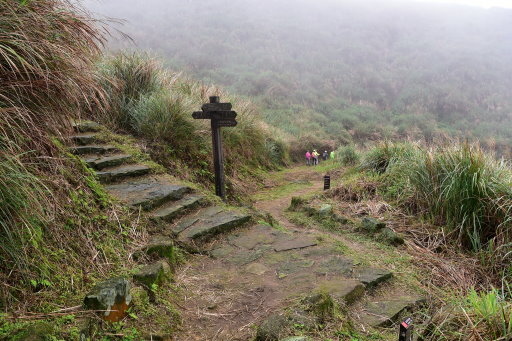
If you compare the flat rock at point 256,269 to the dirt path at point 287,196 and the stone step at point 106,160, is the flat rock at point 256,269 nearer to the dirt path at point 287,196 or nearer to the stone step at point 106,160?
the dirt path at point 287,196

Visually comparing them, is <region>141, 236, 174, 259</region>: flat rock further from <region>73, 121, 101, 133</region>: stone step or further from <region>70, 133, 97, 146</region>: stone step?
<region>73, 121, 101, 133</region>: stone step

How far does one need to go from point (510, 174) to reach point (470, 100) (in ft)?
105

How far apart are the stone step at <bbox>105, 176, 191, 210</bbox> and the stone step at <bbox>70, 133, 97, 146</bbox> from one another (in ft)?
3.59

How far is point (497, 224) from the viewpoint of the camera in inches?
166

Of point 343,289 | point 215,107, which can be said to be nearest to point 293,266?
point 343,289

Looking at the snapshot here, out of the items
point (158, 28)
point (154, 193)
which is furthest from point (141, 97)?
point (158, 28)

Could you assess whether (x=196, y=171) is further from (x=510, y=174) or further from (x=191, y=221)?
(x=510, y=174)

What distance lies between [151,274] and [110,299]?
0.55 meters

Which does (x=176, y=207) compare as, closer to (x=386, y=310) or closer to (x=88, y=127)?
(x=88, y=127)

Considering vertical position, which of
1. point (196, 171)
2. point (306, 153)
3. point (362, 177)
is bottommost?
point (306, 153)

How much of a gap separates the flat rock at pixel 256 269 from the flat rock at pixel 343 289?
0.57m

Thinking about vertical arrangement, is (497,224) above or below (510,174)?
below

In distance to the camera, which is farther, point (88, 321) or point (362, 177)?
point (362, 177)

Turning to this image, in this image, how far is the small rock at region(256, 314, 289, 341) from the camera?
2.12 metres
